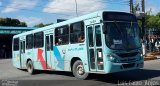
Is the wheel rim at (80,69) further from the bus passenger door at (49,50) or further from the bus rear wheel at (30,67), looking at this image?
the bus rear wheel at (30,67)

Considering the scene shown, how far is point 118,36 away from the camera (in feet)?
40.8

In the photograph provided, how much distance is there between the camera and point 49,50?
1675 cm

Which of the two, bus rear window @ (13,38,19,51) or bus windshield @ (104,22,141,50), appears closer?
bus windshield @ (104,22,141,50)

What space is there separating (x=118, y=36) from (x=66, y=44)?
3.35 meters

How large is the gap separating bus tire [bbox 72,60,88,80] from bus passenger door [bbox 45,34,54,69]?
2.54m

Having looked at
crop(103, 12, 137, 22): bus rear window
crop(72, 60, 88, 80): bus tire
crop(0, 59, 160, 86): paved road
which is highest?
crop(103, 12, 137, 22): bus rear window

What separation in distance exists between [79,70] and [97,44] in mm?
1970

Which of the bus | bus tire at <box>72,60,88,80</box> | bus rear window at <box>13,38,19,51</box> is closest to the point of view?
the bus

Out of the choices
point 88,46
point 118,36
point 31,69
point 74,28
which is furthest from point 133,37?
point 31,69

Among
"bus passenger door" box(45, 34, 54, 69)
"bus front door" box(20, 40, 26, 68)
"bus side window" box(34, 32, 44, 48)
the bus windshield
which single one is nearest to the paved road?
"bus passenger door" box(45, 34, 54, 69)

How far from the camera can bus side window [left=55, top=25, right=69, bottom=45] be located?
14.9 m

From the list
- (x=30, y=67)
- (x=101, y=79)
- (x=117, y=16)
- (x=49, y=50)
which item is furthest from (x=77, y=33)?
(x=30, y=67)

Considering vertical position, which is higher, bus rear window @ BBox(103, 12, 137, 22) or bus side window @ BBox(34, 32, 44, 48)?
bus rear window @ BBox(103, 12, 137, 22)

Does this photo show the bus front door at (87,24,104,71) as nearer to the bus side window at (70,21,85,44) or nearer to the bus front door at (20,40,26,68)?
the bus side window at (70,21,85,44)
